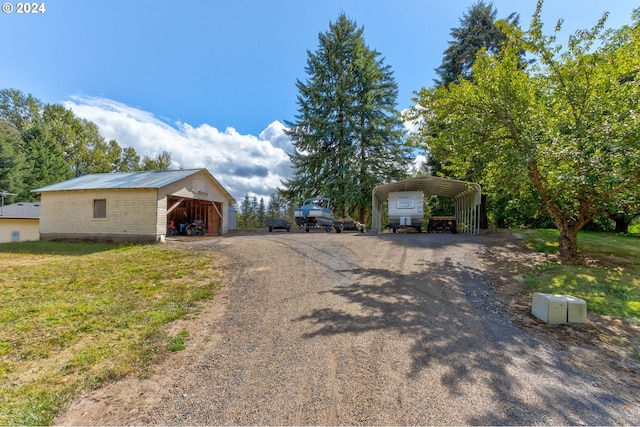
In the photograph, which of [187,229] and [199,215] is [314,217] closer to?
[187,229]

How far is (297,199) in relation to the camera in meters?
24.8

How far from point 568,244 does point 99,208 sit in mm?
19965

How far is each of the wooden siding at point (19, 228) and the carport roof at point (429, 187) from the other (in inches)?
1041

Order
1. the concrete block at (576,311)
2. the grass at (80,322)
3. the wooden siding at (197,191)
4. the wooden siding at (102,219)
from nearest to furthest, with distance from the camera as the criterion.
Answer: the grass at (80,322) < the concrete block at (576,311) < the wooden siding at (102,219) < the wooden siding at (197,191)

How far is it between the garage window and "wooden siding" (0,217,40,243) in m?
12.6

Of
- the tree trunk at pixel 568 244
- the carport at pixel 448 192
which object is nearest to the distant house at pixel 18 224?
the carport at pixel 448 192

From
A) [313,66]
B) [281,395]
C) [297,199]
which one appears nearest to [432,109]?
[281,395]

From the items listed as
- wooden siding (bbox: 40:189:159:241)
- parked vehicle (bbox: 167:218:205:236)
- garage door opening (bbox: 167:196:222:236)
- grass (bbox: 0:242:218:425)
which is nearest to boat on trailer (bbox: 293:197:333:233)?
garage door opening (bbox: 167:196:222:236)

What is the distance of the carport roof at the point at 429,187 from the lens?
16.2 m

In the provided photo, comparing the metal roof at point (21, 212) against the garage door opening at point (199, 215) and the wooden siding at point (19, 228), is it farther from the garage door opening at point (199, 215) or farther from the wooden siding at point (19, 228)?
the garage door opening at point (199, 215)

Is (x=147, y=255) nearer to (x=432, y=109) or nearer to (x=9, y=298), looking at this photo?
(x=9, y=298)

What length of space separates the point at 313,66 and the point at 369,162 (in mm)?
10293

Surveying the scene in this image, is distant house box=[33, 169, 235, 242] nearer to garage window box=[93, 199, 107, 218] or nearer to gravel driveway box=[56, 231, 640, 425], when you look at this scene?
garage window box=[93, 199, 107, 218]

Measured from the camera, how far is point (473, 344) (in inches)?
149
